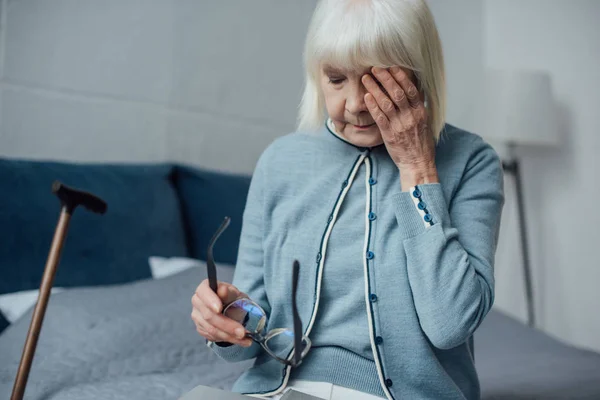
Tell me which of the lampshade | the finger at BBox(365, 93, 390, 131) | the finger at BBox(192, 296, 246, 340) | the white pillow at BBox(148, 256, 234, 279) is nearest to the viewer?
the finger at BBox(192, 296, 246, 340)

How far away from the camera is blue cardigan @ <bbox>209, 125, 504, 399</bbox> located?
3.36 feet

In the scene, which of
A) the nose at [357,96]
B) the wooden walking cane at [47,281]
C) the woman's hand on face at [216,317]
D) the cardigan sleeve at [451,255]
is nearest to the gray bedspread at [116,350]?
the wooden walking cane at [47,281]

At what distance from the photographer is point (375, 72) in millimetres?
1060

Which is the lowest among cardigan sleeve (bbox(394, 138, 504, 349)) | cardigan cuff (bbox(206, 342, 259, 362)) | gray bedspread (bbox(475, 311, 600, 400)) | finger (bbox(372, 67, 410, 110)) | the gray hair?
gray bedspread (bbox(475, 311, 600, 400))

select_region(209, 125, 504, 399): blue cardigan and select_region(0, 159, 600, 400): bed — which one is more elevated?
select_region(209, 125, 504, 399): blue cardigan

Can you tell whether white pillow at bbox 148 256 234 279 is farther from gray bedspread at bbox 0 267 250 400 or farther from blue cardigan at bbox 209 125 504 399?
blue cardigan at bbox 209 125 504 399

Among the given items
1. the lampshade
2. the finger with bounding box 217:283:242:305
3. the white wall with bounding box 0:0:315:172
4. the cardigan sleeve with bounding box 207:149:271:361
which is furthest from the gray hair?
the lampshade

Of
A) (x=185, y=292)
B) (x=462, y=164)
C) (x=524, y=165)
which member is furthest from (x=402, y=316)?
(x=524, y=165)

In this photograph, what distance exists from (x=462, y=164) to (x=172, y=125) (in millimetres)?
1526

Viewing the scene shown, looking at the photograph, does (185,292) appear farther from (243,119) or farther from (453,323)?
(243,119)

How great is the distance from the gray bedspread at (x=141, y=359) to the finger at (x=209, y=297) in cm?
43

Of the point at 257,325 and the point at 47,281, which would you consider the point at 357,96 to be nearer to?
the point at 257,325

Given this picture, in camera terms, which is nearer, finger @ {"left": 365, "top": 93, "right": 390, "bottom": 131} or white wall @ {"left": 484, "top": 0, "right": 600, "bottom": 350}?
finger @ {"left": 365, "top": 93, "right": 390, "bottom": 131}

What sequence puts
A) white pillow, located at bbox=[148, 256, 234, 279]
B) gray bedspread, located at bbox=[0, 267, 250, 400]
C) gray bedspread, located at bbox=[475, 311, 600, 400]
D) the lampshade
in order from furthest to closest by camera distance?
the lampshade, white pillow, located at bbox=[148, 256, 234, 279], gray bedspread, located at bbox=[475, 311, 600, 400], gray bedspread, located at bbox=[0, 267, 250, 400]
